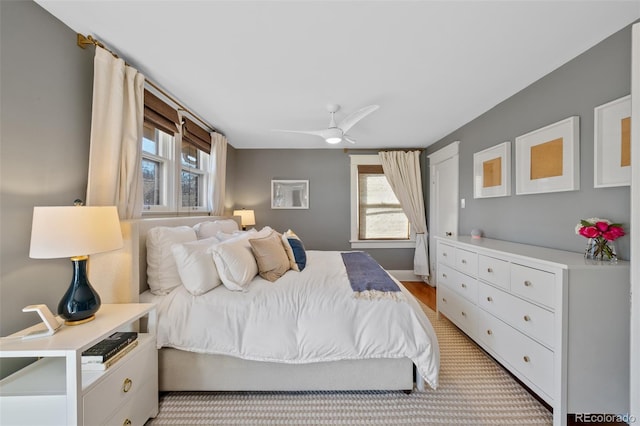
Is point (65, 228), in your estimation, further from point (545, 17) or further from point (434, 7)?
point (545, 17)

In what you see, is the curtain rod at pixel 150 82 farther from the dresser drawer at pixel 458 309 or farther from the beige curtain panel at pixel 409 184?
the dresser drawer at pixel 458 309

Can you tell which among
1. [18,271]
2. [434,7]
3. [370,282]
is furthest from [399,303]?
[18,271]

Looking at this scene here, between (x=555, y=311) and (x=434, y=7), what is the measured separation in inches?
73.2

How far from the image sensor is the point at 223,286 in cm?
182

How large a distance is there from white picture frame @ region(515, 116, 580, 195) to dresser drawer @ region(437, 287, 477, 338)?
45.3 inches

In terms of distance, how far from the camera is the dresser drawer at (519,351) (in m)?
1.49

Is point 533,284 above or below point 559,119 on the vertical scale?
below

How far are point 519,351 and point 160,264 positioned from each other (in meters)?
2.61

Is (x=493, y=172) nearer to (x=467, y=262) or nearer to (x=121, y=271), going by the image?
(x=467, y=262)

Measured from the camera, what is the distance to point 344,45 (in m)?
1.63

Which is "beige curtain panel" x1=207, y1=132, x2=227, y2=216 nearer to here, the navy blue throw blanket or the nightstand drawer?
the navy blue throw blanket

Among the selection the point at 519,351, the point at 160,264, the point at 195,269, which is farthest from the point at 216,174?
the point at 519,351

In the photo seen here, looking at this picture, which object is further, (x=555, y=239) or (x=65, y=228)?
(x=555, y=239)
